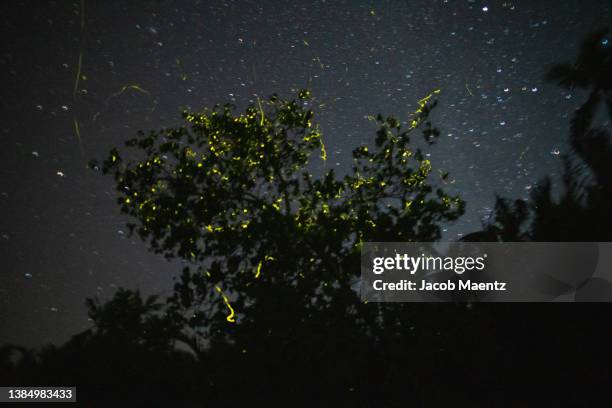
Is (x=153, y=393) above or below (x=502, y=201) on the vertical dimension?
below

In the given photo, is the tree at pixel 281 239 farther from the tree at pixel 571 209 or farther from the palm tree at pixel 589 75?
the palm tree at pixel 589 75

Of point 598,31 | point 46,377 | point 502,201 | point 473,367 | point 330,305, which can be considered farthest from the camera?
point 598,31

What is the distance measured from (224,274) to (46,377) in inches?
176

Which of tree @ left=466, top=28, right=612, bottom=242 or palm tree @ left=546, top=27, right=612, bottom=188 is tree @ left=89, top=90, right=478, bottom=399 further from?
palm tree @ left=546, top=27, right=612, bottom=188

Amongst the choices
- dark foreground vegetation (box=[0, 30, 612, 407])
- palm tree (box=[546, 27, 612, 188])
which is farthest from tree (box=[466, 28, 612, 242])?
palm tree (box=[546, 27, 612, 188])

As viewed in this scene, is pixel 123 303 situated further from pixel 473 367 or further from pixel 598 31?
pixel 598 31

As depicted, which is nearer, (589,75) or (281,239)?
(281,239)

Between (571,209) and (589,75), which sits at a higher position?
(589,75)

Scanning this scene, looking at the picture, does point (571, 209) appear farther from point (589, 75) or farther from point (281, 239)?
point (589, 75)

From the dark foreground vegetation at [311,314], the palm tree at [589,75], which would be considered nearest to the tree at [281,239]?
the dark foreground vegetation at [311,314]

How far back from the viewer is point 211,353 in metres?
8.29

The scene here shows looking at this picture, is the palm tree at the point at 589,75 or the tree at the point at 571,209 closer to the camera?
the tree at the point at 571,209

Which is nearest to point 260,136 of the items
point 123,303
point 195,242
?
point 195,242

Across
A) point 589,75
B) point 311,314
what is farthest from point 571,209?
point 589,75
